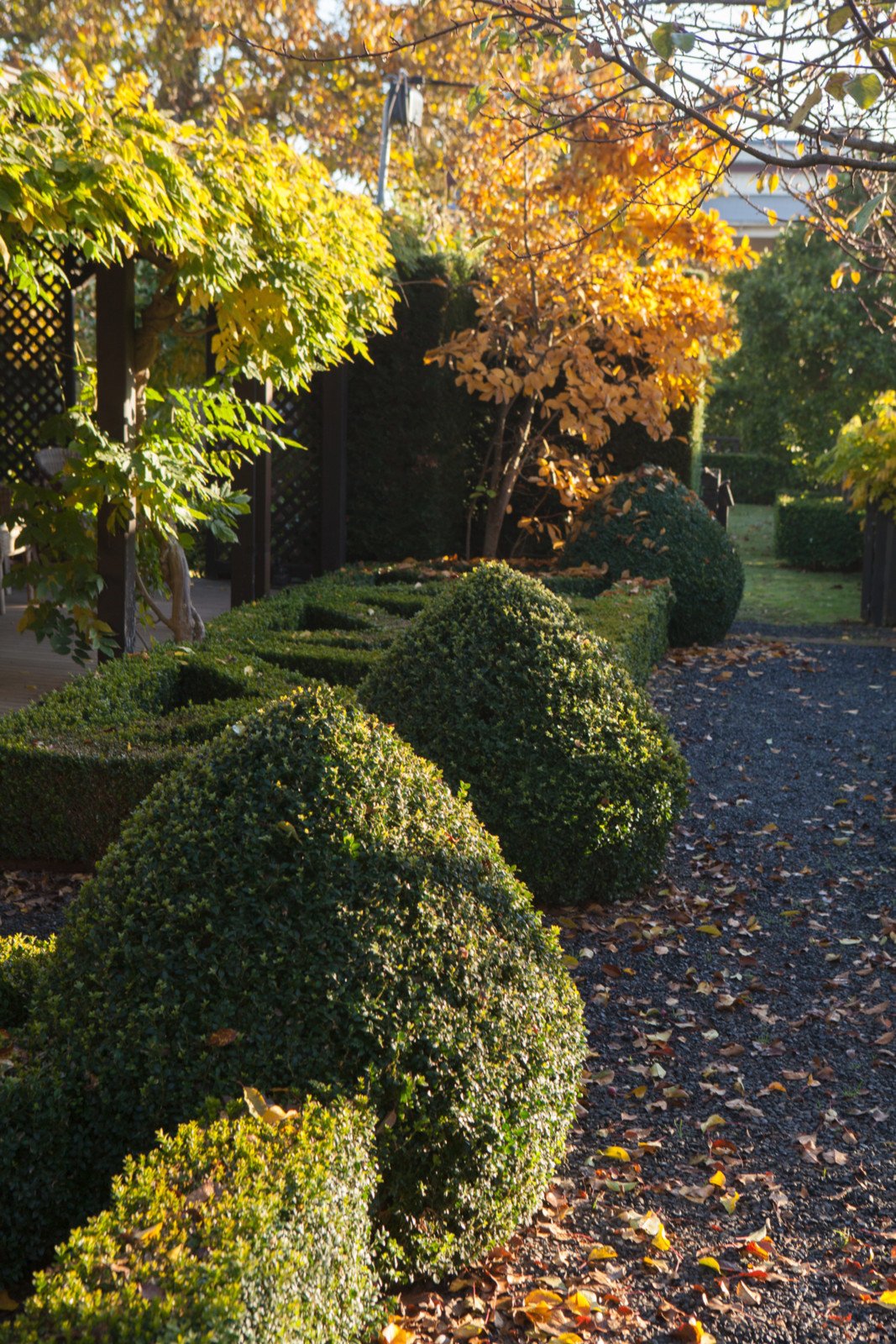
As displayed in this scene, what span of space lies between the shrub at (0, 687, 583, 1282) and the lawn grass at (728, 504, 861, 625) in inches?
375

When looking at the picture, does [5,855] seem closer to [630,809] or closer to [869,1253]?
[630,809]

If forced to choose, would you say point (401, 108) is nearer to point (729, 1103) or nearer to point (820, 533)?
point (820, 533)

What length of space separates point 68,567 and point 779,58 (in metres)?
4.08

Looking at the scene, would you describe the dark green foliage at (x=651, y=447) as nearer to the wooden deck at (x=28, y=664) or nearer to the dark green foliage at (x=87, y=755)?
the wooden deck at (x=28, y=664)

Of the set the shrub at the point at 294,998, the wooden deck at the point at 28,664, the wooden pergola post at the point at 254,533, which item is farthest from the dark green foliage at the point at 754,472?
the shrub at the point at 294,998

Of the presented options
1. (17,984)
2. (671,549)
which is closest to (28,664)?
(671,549)

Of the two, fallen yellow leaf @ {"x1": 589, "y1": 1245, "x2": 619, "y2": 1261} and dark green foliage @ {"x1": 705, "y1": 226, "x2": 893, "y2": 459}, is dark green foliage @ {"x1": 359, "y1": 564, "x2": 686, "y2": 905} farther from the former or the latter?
dark green foliage @ {"x1": 705, "y1": 226, "x2": 893, "y2": 459}

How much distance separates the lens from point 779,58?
3486mm

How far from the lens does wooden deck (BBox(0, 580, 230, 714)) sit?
6.87 meters

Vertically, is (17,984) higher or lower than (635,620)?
lower

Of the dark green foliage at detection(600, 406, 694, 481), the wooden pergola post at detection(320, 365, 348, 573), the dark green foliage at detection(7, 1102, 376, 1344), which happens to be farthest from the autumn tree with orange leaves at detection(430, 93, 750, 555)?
the dark green foliage at detection(7, 1102, 376, 1344)

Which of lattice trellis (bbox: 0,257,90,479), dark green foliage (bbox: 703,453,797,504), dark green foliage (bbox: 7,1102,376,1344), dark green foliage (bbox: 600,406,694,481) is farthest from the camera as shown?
dark green foliage (bbox: 703,453,797,504)

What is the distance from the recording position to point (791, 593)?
13.8m

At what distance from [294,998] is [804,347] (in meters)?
22.6
